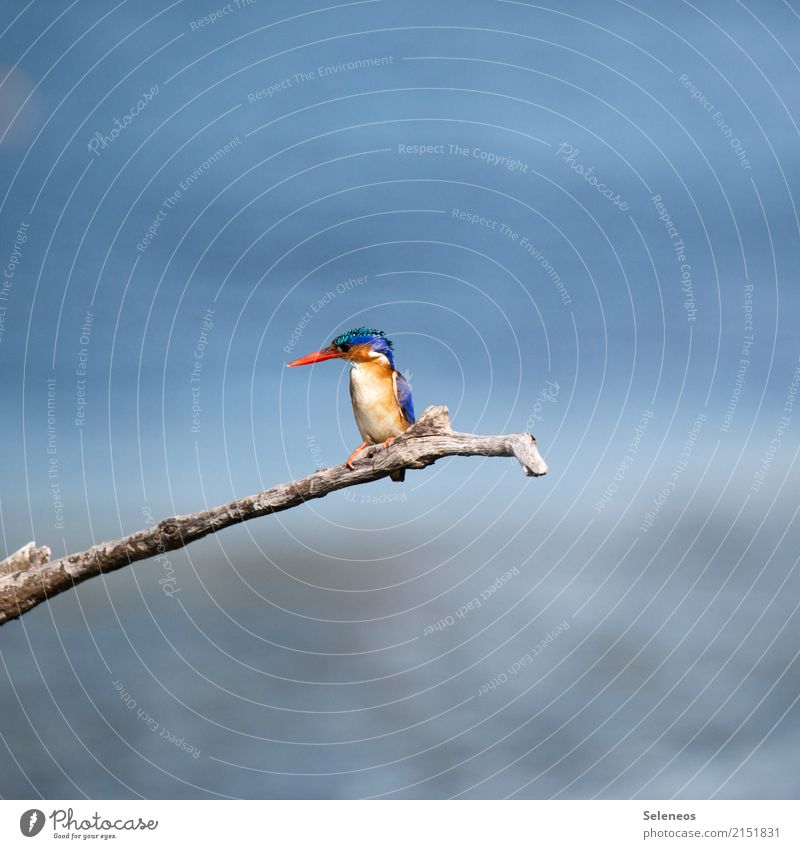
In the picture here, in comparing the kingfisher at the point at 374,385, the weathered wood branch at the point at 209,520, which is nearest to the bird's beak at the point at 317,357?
the kingfisher at the point at 374,385

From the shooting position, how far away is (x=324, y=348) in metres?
5.12

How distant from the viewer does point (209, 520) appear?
4.76 meters

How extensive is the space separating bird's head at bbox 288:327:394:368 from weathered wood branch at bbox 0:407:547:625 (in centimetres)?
60

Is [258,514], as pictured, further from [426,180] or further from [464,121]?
[464,121]

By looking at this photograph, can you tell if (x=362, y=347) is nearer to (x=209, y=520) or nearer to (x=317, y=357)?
(x=317, y=357)

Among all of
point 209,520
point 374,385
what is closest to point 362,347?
point 374,385

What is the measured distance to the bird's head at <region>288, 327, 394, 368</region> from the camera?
16.5 feet

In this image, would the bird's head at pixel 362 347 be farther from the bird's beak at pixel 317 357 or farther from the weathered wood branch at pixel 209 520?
the weathered wood branch at pixel 209 520

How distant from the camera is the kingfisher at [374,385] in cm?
501
